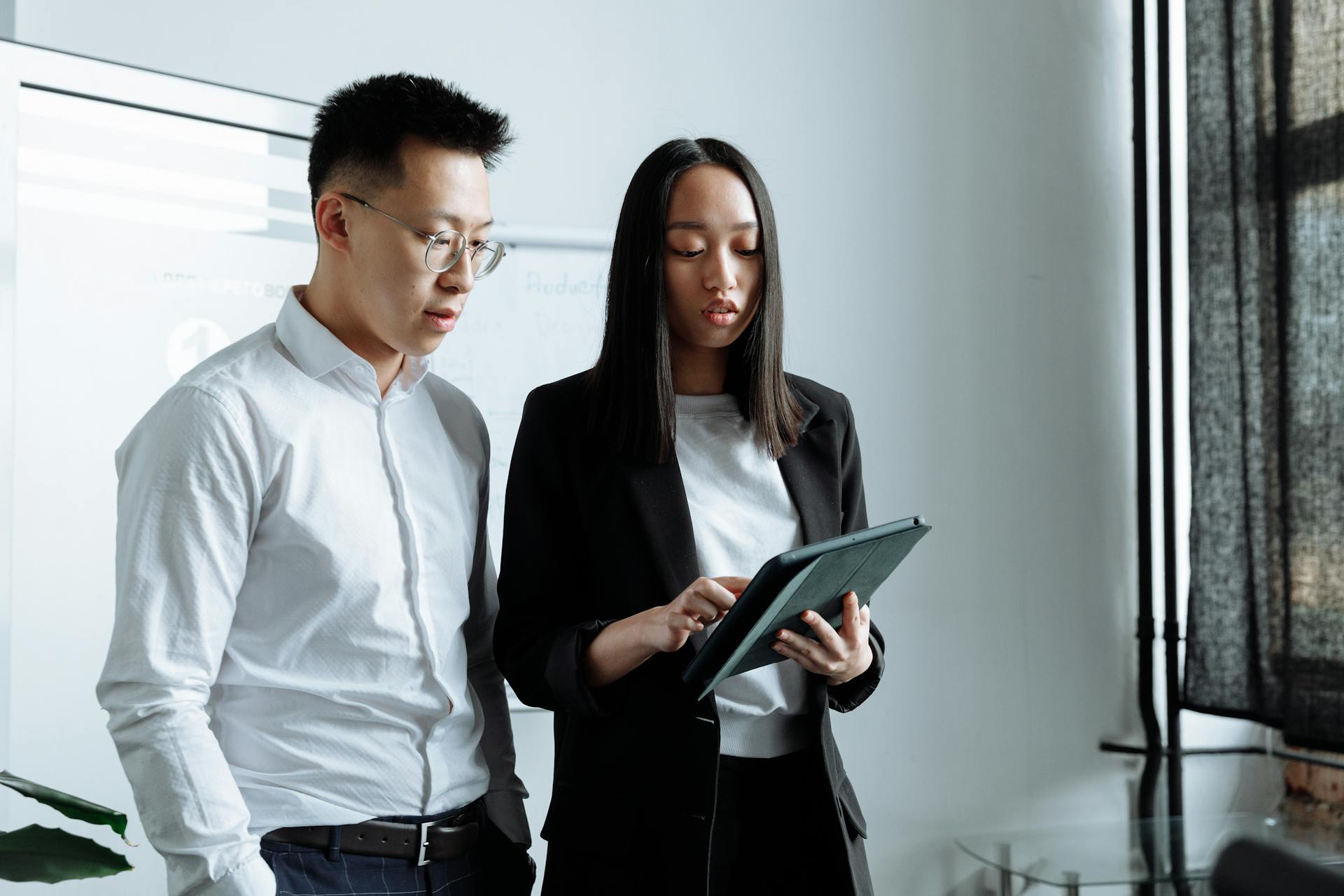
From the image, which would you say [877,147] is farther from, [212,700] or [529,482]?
[212,700]

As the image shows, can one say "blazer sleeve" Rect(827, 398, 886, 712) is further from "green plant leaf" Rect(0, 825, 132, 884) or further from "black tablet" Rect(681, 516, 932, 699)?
"green plant leaf" Rect(0, 825, 132, 884)

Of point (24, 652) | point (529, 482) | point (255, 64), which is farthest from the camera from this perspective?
point (255, 64)

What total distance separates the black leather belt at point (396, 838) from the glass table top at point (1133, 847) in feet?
4.74

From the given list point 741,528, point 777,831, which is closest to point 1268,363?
point 741,528

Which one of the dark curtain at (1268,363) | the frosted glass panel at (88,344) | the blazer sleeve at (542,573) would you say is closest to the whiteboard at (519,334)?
the frosted glass panel at (88,344)

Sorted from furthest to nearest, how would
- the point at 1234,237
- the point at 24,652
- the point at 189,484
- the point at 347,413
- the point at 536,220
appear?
the point at 1234,237 < the point at 536,220 < the point at 24,652 < the point at 347,413 < the point at 189,484

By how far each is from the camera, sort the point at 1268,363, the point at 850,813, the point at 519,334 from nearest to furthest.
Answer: the point at 850,813 → the point at 519,334 → the point at 1268,363

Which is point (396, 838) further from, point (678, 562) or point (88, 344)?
point (88, 344)

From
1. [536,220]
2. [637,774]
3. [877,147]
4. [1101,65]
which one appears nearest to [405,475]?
[637,774]

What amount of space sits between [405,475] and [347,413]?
9 centimetres

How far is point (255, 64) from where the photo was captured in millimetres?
1985

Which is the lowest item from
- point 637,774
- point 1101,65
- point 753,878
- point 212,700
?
point 753,878

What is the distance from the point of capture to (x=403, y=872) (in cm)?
109

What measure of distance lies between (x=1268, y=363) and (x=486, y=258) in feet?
6.21
